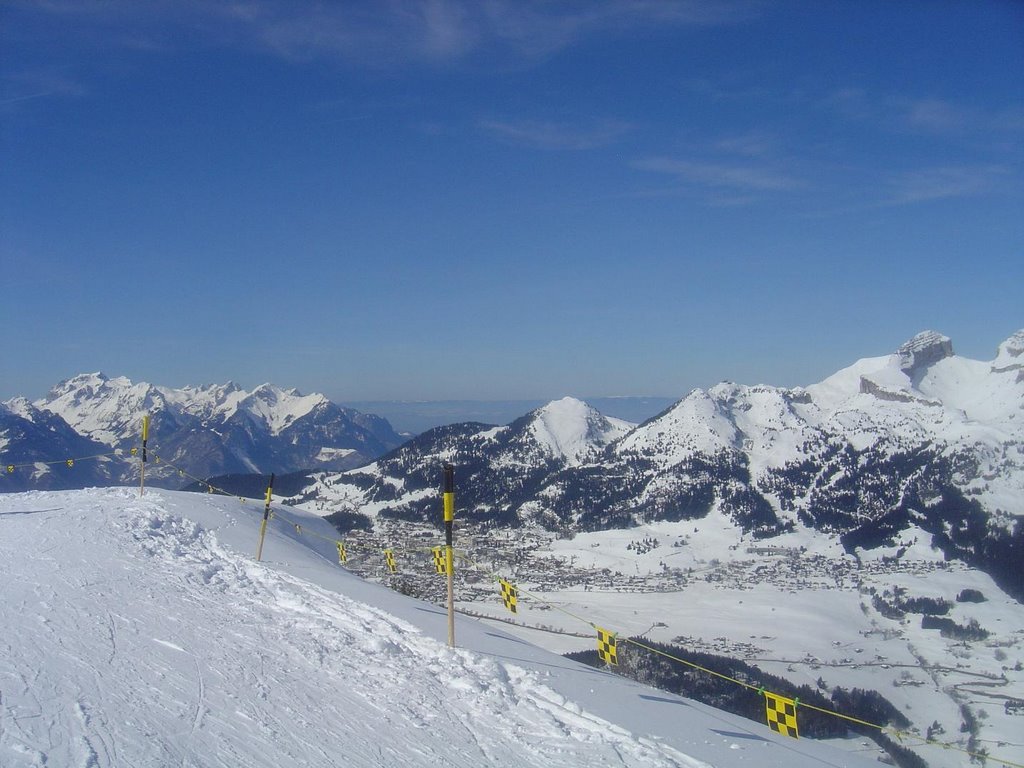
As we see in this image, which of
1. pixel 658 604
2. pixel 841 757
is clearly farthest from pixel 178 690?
pixel 658 604

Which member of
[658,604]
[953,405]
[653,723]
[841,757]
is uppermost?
[953,405]

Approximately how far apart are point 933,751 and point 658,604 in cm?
3517

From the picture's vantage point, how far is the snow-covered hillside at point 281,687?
8.76 m

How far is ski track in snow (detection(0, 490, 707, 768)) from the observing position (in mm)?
8539

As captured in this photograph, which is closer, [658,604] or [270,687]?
[270,687]

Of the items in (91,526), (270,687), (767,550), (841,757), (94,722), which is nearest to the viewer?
(94,722)

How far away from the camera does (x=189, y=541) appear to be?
75.7 feet

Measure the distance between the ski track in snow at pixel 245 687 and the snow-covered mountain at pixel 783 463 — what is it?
67005 mm

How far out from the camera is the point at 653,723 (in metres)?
12.1

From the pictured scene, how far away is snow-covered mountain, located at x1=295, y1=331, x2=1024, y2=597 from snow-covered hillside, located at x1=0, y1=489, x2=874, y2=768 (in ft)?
214

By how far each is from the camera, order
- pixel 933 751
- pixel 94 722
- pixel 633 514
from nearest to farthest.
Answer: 1. pixel 94 722
2. pixel 933 751
3. pixel 633 514

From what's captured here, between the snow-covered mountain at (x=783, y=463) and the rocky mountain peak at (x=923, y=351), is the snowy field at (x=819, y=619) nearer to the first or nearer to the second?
the snow-covered mountain at (x=783, y=463)

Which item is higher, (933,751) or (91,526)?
(91,526)

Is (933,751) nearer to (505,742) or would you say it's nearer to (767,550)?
(505,742)
